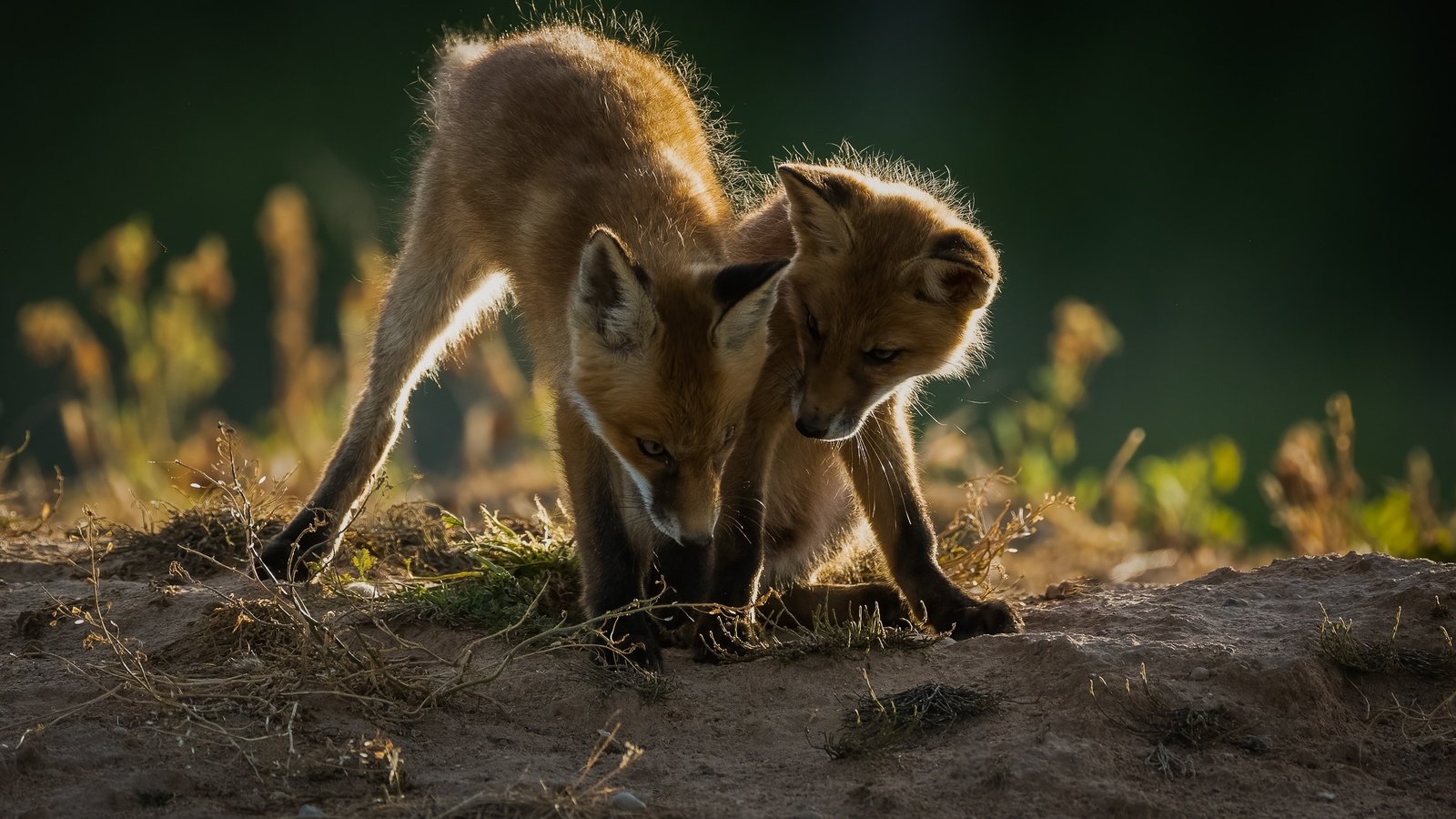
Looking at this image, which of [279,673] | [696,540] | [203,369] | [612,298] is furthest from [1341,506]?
[203,369]

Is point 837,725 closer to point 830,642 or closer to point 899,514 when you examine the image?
point 830,642

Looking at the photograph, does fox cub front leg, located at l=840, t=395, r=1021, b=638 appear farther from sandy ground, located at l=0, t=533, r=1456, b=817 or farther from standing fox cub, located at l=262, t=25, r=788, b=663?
standing fox cub, located at l=262, t=25, r=788, b=663

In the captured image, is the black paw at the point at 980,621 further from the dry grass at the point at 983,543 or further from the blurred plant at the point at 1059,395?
the blurred plant at the point at 1059,395

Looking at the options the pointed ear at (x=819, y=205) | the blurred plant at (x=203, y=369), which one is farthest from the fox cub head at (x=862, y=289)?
the blurred plant at (x=203, y=369)

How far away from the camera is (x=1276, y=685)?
122 inches

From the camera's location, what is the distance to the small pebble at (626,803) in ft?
8.15

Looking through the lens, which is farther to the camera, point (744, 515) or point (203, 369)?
point (203, 369)

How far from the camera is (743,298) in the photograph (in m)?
3.33

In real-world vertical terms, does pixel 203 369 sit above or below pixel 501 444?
above

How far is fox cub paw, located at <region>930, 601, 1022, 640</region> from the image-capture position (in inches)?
148

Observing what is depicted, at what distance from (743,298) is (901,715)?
111 cm

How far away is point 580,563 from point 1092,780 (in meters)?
1.70

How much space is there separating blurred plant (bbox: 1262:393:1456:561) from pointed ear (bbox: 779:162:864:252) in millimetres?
2680

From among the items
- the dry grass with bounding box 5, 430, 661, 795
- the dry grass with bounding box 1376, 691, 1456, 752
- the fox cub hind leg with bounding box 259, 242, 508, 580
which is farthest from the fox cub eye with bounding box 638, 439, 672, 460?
the dry grass with bounding box 1376, 691, 1456, 752
